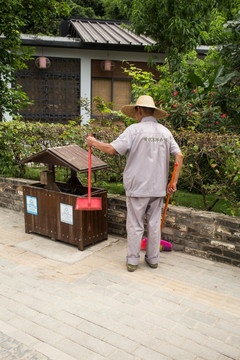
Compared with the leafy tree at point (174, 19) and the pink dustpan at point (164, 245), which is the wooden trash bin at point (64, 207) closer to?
the pink dustpan at point (164, 245)

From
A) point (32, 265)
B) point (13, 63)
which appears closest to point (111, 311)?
point (32, 265)

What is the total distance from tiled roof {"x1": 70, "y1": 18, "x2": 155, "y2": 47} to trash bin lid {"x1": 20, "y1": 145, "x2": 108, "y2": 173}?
8.01 meters

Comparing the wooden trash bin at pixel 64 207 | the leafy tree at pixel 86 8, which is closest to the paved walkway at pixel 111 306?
the wooden trash bin at pixel 64 207

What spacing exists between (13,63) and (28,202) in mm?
3967

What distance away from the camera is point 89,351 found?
9.58ft

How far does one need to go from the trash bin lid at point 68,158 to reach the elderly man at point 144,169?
55 centimetres

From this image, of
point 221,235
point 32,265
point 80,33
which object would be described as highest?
point 80,33

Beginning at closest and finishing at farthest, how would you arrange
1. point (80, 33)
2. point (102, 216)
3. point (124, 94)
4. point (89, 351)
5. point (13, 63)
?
point (89, 351) → point (102, 216) → point (13, 63) → point (80, 33) → point (124, 94)

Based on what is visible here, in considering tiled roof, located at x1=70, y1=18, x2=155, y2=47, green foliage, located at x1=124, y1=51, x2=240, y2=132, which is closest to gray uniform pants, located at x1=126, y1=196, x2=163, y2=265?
green foliage, located at x1=124, y1=51, x2=240, y2=132

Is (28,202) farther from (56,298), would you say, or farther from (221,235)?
(221,235)

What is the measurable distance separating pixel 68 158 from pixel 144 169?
1173mm

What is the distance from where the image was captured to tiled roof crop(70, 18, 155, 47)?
12398 mm

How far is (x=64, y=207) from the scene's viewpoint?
4.99m

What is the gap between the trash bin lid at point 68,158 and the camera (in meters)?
4.75
